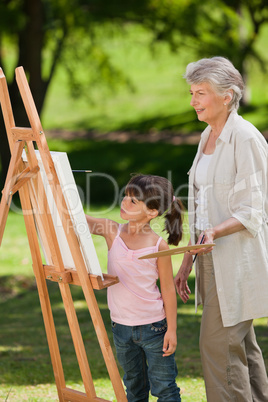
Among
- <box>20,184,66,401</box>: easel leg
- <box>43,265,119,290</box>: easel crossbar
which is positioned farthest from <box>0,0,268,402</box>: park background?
<box>43,265,119,290</box>: easel crossbar

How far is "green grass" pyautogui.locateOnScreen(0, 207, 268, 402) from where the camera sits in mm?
4121

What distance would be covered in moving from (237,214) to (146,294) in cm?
56

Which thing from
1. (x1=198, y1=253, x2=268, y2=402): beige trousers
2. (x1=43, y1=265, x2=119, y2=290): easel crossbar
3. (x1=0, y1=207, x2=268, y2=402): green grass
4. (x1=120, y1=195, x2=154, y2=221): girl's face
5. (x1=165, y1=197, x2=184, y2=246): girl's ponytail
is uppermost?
(x1=120, y1=195, x2=154, y2=221): girl's face

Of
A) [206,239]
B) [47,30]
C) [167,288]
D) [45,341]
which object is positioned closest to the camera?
[206,239]

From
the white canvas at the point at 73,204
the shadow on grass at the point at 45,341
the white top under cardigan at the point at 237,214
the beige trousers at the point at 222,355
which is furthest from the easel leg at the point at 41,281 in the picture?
the shadow on grass at the point at 45,341

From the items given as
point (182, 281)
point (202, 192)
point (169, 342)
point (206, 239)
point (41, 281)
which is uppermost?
point (202, 192)

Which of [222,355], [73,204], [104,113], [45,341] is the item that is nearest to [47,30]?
[45,341]

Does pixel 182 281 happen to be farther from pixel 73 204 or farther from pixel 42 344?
pixel 42 344

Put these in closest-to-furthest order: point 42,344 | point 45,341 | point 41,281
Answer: point 41,281 < point 42,344 < point 45,341

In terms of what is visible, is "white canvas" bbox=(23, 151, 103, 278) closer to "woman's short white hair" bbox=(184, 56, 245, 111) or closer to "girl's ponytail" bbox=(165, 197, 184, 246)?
"girl's ponytail" bbox=(165, 197, 184, 246)

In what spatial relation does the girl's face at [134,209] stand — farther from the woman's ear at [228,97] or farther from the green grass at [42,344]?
the green grass at [42,344]

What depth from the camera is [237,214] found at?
289cm

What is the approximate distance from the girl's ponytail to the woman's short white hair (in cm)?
55

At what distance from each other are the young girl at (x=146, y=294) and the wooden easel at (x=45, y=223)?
4.7 inches
